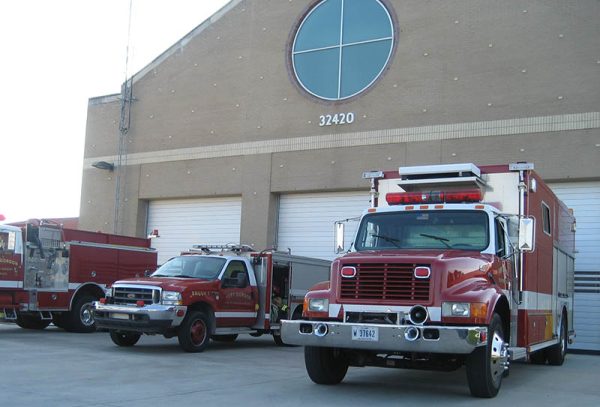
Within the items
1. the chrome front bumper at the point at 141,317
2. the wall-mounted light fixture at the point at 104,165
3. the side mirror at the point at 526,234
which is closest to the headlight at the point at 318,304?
the side mirror at the point at 526,234

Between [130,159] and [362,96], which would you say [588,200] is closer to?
[362,96]

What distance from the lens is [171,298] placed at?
13414 millimetres

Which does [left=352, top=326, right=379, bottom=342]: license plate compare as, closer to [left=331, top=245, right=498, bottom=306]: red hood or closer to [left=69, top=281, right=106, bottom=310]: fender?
[left=331, top=245, right=498, bottom=306]: red hood

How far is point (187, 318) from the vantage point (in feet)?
45.2

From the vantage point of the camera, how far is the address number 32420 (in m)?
21.9

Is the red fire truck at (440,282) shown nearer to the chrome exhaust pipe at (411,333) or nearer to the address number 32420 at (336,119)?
the chrome exhaust pipe at (411,333)

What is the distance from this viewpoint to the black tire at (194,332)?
13.7 meters

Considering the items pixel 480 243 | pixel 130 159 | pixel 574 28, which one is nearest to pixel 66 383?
pixel 480 243

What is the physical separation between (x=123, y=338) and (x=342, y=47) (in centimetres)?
1204

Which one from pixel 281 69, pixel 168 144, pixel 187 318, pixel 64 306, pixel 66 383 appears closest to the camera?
pixel 66 383

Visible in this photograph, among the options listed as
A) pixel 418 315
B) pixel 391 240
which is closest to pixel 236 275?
pixel 391 240

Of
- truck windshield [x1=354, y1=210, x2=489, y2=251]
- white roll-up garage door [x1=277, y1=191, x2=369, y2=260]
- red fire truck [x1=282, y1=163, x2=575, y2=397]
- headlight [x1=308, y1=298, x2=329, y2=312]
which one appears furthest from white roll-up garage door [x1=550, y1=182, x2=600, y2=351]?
headlight [x1=308, y1=298, x2=329, y2=312]

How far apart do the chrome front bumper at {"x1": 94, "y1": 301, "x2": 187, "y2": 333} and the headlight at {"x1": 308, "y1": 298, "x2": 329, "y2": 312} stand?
4826mm

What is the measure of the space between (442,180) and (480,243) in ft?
4.60
